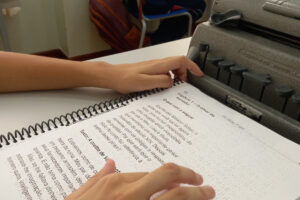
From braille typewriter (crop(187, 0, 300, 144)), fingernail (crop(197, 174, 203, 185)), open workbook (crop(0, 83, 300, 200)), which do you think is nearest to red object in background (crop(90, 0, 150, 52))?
braille typewriter (crop(187, 0, 300, 144))

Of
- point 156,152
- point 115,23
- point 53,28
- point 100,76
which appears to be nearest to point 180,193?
point 156,152

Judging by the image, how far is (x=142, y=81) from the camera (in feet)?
2.32

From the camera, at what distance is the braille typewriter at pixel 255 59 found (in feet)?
1.92

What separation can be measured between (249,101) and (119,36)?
68.6 inches

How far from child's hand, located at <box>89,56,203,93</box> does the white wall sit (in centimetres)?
177

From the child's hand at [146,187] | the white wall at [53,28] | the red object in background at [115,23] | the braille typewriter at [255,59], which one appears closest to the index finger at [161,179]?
the child's hand at [146,187]

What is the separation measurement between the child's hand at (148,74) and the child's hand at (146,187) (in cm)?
31

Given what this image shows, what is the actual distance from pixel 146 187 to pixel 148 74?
383 mm

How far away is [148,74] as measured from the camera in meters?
0.73

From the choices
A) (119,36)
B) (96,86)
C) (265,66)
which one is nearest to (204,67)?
(265,66)

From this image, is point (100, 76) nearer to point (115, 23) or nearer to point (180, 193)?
point (180, 193)

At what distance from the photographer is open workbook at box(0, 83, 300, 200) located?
463 mm

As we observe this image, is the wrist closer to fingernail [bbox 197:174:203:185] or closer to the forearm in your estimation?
the forearm

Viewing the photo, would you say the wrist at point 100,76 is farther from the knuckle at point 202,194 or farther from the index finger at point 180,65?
the knuckle at point 202,194
